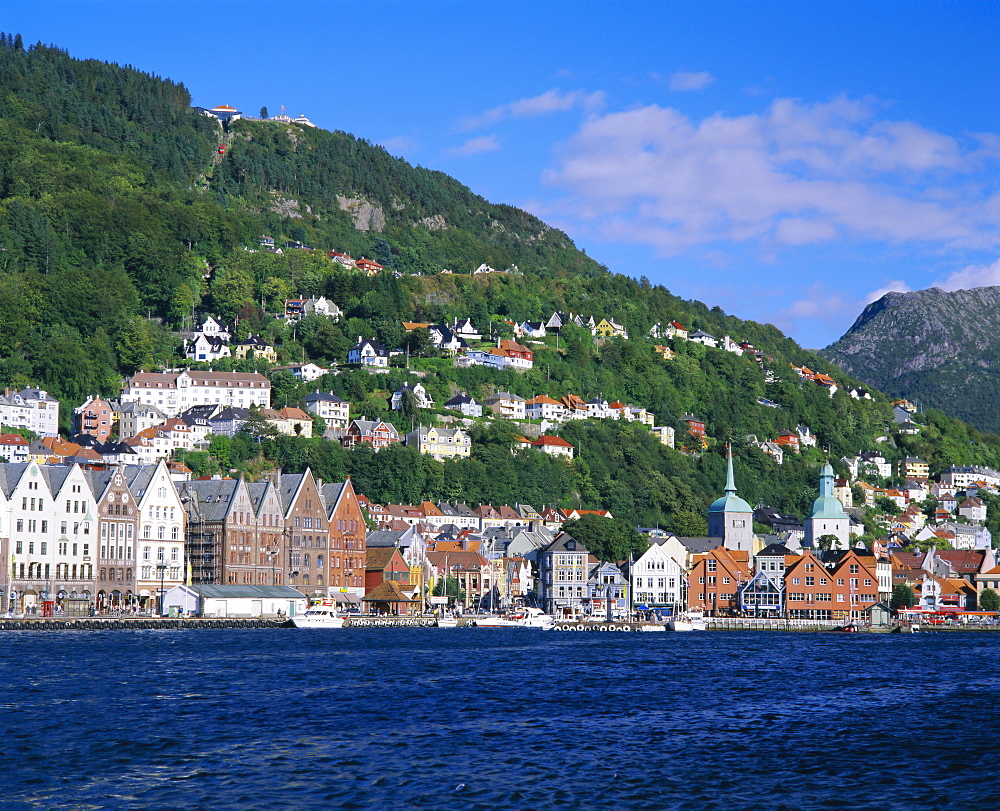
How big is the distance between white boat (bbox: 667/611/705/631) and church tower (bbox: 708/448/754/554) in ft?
106

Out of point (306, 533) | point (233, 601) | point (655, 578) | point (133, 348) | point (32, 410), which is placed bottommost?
point (233, 601)

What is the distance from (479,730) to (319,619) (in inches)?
2490

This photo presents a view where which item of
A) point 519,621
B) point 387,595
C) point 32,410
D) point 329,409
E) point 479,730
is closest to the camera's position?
point 479,730

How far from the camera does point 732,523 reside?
156 meters

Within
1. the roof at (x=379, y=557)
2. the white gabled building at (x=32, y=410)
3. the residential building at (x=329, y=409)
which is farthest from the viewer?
the residential building at (x=329, y=409)

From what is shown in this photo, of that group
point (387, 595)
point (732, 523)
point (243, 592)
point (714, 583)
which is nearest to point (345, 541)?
point (387, 595)

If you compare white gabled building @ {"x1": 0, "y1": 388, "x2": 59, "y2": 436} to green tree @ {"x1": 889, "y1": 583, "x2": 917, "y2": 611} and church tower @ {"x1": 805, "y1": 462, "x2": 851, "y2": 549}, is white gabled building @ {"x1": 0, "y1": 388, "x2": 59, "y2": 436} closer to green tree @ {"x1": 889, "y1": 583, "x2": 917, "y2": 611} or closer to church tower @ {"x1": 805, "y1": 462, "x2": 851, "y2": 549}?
church tower @ {"x1": 805, "y1": 462, "x2": 851, "y2": 549}

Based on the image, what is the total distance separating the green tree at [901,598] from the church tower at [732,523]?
17.4m

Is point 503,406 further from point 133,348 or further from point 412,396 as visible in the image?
point 133,348

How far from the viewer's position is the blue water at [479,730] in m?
33.4

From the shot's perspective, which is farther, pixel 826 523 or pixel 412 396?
pixel 412 396

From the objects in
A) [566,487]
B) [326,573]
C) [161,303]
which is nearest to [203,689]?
[326,573]

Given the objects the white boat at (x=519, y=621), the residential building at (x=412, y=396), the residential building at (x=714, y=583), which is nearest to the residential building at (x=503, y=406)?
the residential building at (x=412, y=396)

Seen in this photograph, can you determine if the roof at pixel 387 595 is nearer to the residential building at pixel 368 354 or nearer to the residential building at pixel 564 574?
the residential building at pixel 564 574
